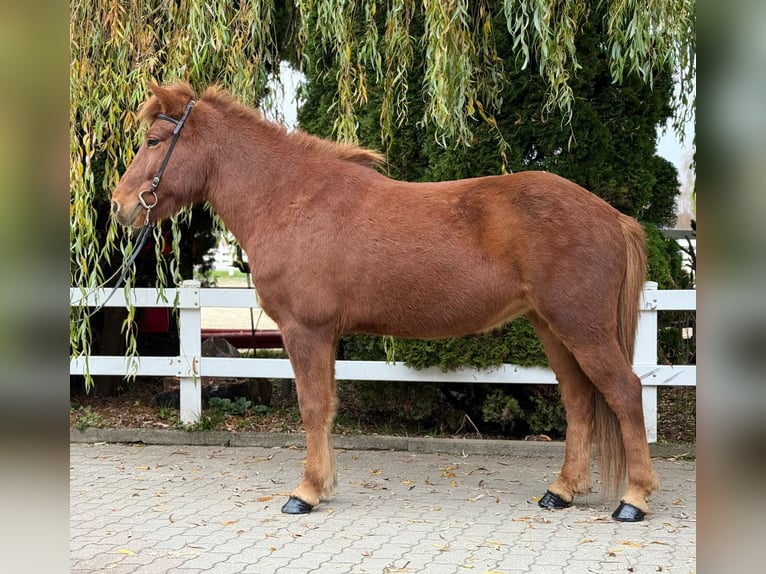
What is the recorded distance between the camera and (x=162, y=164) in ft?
15.0

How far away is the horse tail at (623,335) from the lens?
4.39 metres

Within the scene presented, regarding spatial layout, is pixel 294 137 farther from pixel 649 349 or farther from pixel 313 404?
pixel 649 349

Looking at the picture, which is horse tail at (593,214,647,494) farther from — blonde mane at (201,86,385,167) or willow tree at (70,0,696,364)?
blonde mane at (201,86,385,167)

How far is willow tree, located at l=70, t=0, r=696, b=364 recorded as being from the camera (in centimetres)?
485

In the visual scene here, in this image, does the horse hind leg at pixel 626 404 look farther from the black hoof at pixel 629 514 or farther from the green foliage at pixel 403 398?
the green foliage at pixel 403 398

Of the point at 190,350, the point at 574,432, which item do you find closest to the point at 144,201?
the point at 190,350

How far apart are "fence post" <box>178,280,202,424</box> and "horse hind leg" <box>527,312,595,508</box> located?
3.27m

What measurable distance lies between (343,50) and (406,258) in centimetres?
174

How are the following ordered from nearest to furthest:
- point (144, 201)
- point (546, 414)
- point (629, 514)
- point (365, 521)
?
1. point (629, 514)
2. point (365, 521)
3. point (144, 201)
4. point (546, 414)

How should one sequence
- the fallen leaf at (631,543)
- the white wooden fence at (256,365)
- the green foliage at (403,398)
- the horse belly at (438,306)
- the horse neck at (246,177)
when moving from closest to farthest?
1. the fallen leaf at (631,543)
2. the horse belly at (438,306)
3. the horse neck at (246,177)
4. the white wooden fence at (256,365)
5. the green foliage at (403,398)

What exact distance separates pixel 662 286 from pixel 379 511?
318 cm

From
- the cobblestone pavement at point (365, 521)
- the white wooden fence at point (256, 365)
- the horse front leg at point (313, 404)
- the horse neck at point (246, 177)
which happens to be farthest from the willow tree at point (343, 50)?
the horse front leg at point (313, 404)

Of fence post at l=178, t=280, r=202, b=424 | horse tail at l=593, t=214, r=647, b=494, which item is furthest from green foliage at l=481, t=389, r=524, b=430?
fence post at l=178, t=280, r=202, b=424
